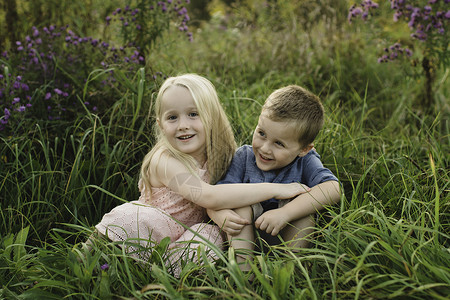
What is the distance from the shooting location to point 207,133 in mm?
2277

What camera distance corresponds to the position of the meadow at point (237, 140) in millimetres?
1716

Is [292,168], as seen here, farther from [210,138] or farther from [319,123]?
[210,138]

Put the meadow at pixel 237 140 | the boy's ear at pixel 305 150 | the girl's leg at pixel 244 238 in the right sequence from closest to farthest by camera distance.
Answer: the meadow at pixel 237 140 < the girl's leg at pixel 244 238 < the boy's ear at pixel 305 150

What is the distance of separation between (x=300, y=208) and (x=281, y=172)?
252 mm

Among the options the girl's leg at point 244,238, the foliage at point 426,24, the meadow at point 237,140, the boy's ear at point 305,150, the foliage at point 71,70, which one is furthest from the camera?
the foliage at point 426,24

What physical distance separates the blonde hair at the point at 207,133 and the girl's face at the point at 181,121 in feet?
0.09

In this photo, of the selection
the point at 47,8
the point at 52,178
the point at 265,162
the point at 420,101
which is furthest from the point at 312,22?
the point at 52,178

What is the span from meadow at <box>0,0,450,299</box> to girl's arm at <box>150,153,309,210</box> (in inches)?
9.8

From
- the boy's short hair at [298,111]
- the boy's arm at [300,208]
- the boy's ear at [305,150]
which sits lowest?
the boy's arm at [300,208]

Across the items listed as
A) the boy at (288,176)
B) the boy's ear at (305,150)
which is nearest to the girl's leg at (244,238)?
the boy at (288,176)

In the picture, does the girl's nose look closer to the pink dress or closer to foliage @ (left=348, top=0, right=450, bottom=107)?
the pink dress

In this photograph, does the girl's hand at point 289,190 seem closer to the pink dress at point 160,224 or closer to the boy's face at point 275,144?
the boy's face at point 275,144

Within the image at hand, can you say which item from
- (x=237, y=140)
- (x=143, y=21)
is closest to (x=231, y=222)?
(x=237, y=140)

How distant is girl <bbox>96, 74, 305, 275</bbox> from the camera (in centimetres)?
212
